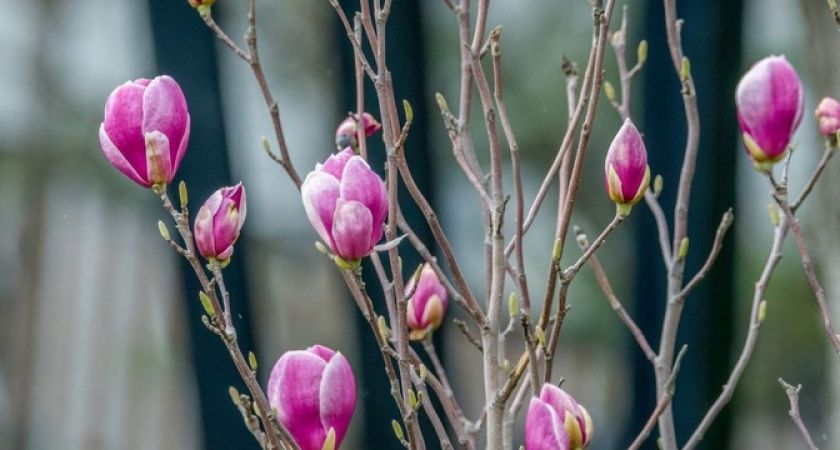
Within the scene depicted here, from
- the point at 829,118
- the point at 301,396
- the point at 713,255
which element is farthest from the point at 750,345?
the point at 301,396

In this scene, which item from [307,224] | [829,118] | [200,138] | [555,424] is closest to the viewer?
Result: [555,424]

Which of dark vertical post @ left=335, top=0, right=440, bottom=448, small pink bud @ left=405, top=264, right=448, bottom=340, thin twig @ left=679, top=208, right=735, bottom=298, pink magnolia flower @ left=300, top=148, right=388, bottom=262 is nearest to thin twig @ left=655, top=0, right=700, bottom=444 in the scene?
thin twig @ left=679, top=208, right=735, bottom=298

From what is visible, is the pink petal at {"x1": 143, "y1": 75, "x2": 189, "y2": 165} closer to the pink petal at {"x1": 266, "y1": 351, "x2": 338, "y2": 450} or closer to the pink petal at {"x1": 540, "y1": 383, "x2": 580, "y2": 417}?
the pink petal at {"x1": 266, "y1": 351, "x2": 338, "y2": 450}

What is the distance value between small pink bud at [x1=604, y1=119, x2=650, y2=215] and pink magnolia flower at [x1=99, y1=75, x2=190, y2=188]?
245 millimetres

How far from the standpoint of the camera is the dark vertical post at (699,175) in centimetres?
162

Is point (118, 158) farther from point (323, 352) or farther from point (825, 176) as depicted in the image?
point (825, 176)

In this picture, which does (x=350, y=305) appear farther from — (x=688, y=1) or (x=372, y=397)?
(x=688, y=1)

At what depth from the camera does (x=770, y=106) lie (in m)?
0.51

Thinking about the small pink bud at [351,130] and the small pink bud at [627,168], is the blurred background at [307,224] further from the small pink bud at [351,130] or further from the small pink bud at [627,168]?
the small pink bud at [627,168]

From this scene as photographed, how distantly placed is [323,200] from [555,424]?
6.6 inches

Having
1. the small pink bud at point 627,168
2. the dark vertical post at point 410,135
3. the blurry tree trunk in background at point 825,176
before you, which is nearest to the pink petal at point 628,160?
the small pink bud at point 627,168

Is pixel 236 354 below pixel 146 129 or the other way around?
below

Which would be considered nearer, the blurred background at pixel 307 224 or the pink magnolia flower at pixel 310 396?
the pink magnolia flower at pixel 310 396

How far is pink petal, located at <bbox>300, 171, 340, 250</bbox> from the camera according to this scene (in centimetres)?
50
